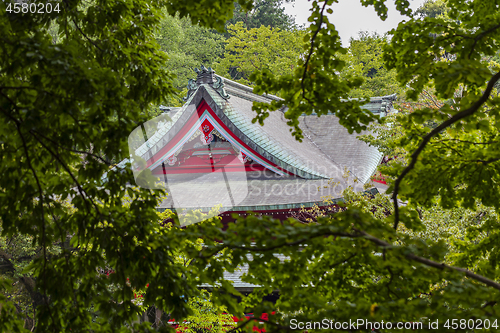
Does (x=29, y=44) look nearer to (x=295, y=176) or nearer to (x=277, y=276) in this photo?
(x=277, y=276)

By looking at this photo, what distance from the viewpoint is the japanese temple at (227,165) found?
295 inches

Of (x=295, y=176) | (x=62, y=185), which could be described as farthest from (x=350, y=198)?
(x=62, y=185)

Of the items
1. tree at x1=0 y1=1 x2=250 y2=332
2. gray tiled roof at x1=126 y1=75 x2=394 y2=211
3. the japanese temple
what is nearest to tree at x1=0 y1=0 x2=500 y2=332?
tree at x1=0 y1=1 x2=250 y2=332

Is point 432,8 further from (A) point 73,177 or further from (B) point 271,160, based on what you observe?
(A) point 73,177

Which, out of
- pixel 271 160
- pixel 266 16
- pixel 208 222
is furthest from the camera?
pixel 266 16

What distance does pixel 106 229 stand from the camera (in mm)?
2395

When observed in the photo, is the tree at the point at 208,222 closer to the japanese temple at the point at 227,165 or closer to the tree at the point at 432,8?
the japanese temple at the point at 227,165

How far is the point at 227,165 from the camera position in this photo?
343 inches

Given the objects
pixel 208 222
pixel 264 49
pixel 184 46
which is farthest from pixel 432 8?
pixel 208 222

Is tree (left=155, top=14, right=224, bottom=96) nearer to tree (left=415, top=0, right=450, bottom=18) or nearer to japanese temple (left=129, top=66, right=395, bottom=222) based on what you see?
japanese temple (left=129, top=66, right=395, bottom=222)

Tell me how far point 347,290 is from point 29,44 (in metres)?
2.41

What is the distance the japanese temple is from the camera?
7.48m

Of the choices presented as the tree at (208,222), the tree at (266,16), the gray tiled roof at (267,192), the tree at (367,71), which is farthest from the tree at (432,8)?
the tree at (208,222)

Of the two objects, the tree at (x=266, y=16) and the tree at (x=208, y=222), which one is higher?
the tree at (x=266, y=16)
